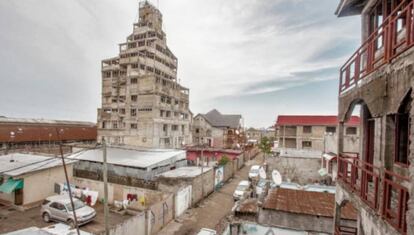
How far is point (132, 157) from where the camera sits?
21.6 meters

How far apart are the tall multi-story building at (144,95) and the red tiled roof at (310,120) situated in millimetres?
19438

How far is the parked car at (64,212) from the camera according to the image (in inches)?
498


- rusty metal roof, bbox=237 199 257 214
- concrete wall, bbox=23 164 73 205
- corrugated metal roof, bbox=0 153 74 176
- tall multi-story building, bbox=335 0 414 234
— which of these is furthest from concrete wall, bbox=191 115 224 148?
tall multi-story building, bbox=335 0 414 234

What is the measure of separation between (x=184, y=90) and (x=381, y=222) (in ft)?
139

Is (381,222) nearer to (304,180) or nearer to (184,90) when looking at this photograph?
(304,180)

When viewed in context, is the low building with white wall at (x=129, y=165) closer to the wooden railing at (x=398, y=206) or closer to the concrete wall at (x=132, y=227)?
the concrete wall at (x=132, y=227)

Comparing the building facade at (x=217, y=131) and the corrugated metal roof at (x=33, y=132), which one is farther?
the building facade at (x=217, y=131)

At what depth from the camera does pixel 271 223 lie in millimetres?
10062

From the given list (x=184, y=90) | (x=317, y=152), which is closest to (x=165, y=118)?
(x=184, y=90)

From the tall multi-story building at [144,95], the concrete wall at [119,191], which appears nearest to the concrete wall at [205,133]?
the tall multi-story building at [144,95]

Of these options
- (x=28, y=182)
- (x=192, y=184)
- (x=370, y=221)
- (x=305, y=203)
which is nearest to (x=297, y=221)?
(x=305, y=203)

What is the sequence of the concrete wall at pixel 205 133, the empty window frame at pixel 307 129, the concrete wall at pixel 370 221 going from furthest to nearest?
the concrete wall at pixel 205 133
the empty window frame at pixel 307 129
the concrete wall at pixel 370 221

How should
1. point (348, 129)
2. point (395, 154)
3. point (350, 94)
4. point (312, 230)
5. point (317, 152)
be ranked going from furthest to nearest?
point (348, 129) < point (317, 152) < point (312, 230) < point (350, 94) < point (395, 154)

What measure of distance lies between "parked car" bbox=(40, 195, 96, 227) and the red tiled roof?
27.7m
